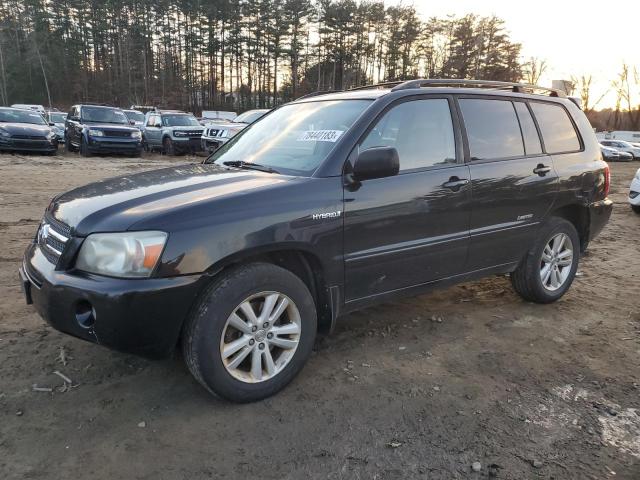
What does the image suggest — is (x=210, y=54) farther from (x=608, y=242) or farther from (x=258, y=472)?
(x=258, y=472)

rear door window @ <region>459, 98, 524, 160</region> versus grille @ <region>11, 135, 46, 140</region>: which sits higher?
rear door window @ <region>459, 98, 524, 160</region>

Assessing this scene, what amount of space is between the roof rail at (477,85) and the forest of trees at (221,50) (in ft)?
151

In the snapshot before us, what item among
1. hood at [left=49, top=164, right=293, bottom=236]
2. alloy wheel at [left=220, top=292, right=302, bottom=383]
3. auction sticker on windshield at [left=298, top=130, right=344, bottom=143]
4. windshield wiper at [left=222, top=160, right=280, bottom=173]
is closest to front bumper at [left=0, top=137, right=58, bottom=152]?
hood at [left=49, top=164, right=293, bottom=236]

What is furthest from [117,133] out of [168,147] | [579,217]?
[579,217]

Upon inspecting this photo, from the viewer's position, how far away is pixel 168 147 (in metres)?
19.8

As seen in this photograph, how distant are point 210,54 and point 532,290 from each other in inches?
2163

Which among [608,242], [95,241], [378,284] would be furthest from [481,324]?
[608,242]

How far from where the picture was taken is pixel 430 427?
264cm

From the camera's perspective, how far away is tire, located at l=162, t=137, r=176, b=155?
1952 centimetres

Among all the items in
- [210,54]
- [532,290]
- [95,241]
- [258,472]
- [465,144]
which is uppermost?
[210,54]

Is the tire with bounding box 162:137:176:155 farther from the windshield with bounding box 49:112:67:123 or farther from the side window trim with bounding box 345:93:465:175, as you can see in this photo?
the side window trim with bounding box 345:93:465:175

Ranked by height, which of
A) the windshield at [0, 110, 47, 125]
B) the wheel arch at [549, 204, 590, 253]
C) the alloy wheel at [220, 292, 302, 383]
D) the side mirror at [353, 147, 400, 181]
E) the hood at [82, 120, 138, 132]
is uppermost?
the windshield at [0, 110, 47, 125]

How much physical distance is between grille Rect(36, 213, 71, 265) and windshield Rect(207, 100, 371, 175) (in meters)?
1.30

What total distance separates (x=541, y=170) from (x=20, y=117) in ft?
58.0
